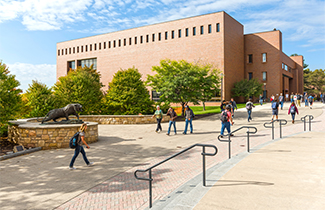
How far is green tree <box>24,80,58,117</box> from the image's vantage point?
16844 millimetres

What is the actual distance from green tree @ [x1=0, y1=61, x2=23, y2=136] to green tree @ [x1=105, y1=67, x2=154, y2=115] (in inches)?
380

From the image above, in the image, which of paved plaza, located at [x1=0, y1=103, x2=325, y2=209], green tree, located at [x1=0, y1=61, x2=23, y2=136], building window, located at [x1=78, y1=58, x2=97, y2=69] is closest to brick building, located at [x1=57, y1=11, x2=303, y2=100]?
building window, located at [x1=78, y1=58, x2=97, y2=69]

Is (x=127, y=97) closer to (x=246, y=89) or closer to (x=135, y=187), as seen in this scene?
(x=135, y=187)

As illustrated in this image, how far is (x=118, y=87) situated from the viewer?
21.3 metres

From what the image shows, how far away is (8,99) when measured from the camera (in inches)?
440

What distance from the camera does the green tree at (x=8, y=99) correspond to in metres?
10.9

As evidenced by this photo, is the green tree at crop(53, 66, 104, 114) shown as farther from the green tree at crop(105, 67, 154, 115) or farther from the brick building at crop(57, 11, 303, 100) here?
the brick building at crop(57, 11, 303, 100)

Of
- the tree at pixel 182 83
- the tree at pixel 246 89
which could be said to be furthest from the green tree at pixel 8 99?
the tree at pixel 246 89

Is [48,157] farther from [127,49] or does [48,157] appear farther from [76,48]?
[76,48]

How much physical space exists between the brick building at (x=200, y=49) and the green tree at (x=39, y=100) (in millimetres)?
25741

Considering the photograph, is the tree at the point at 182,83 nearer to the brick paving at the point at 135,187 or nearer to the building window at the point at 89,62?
the brick paving at the point at 135,187

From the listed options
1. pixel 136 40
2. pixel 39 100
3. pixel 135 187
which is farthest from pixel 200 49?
pixel 135 187

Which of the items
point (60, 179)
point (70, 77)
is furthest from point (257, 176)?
point (70, 77)

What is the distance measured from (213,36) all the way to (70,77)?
25.1 meters
